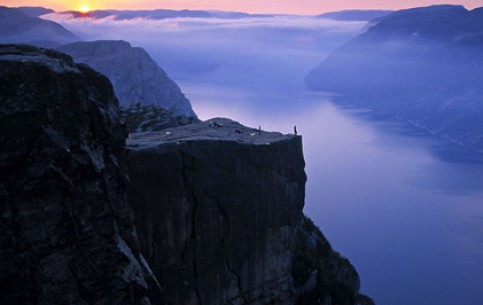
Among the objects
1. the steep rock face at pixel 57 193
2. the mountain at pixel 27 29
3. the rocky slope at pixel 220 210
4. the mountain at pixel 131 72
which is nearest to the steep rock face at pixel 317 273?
the rocky slope at pixel 220 210

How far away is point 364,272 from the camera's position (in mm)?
48969

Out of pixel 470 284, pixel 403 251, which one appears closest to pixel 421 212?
pixel 403 251

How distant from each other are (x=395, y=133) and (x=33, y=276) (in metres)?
135

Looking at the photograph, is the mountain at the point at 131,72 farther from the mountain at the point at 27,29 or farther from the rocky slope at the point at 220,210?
the rocky slope at the point at 220,210

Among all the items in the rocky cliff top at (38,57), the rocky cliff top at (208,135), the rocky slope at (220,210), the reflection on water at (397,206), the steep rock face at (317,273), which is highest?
the rocky cliff top at (38,57)

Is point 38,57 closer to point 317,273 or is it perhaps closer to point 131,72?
point 317,273

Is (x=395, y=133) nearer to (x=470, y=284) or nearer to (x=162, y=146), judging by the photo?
(x=470, y=284)

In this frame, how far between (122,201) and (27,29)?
7825 centimetres

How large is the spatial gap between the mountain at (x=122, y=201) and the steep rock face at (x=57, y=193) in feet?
0.05

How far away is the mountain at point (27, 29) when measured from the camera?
73.4 metres

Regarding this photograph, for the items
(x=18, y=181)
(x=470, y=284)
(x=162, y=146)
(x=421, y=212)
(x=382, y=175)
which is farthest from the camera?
(x=382, y=175)

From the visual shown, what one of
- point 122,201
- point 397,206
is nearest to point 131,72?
point 397,206

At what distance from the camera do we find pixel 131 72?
53438mm

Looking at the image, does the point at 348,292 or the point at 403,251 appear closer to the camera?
the point at 348,292
